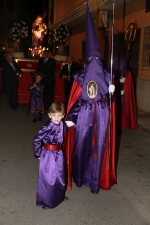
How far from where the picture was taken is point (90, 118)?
151 inches

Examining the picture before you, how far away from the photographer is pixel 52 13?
2378cm

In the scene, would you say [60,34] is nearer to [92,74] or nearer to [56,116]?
[92,74]

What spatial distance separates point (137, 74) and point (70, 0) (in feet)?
34.0

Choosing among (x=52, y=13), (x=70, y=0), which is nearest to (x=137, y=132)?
(x=70, y=0)

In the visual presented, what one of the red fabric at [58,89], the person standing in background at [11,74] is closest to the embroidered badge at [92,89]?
the person standing in background at [11,74]

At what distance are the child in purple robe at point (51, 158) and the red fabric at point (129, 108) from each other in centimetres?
418

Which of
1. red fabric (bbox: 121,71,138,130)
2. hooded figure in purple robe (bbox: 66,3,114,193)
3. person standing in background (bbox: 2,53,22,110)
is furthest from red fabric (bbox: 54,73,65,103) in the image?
hooded figure in purple robe (bbox: 66,3,114,193)

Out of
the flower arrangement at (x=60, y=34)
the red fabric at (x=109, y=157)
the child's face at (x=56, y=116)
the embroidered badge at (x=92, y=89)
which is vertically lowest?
the red fabric at (x=109, y=157)

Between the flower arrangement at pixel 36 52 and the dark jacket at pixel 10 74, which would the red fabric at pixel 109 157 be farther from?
the flower arrangement at pixel 36 52

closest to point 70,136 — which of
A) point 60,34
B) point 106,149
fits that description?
point 106,149

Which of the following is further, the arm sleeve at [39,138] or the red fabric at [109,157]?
the red fabric at [109,157]

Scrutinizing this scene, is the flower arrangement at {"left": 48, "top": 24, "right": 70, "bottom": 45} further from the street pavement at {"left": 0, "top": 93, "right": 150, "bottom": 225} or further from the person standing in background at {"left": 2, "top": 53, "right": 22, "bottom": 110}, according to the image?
the street pavement at {"left": 0, "top": 93, "right": 150, "bottom": 225}

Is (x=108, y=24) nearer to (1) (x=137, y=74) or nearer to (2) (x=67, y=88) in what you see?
(1) (x=137, y=74)

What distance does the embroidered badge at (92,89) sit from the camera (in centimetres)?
369
